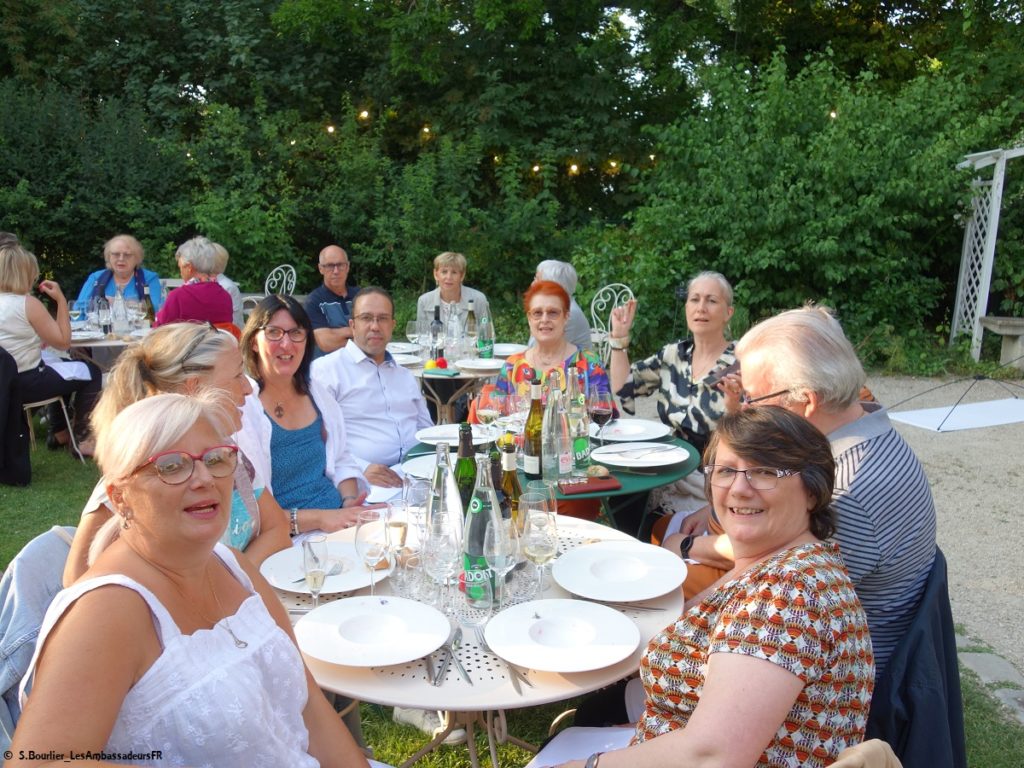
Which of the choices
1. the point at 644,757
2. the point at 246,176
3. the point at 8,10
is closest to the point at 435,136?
the point at 246,176

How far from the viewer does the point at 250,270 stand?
33.5ft

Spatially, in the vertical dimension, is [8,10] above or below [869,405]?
above

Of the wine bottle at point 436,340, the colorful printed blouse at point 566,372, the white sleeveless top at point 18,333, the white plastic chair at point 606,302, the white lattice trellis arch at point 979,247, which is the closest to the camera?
the colorful printed blouse at point 566,372

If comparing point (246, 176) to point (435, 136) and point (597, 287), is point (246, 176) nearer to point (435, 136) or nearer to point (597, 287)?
point (435, 136)

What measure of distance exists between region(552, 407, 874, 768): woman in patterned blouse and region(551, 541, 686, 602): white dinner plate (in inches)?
13.3

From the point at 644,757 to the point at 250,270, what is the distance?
9.63 metres

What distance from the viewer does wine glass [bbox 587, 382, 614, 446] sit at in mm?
3678

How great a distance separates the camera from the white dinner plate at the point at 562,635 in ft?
5.64

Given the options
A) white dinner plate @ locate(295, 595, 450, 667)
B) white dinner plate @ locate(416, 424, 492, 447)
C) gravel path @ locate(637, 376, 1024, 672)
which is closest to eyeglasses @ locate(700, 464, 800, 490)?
white dinner plate @ locate(295, 595, 450, 667)

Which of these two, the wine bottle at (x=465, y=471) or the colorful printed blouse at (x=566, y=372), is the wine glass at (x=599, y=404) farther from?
→ the wine bottle at (x=465, y=471)

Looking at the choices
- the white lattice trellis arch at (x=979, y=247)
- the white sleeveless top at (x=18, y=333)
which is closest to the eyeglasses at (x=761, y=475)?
the white sleeveless top at (x=18, y=333)

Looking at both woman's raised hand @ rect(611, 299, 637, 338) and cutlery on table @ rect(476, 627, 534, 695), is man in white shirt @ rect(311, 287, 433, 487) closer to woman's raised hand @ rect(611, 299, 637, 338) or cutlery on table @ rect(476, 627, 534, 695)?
woman's raised hand @ rect(611, 299, 637, 338)

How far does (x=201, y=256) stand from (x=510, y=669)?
5528 millimetres

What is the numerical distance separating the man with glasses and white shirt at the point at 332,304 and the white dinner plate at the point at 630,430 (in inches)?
114
